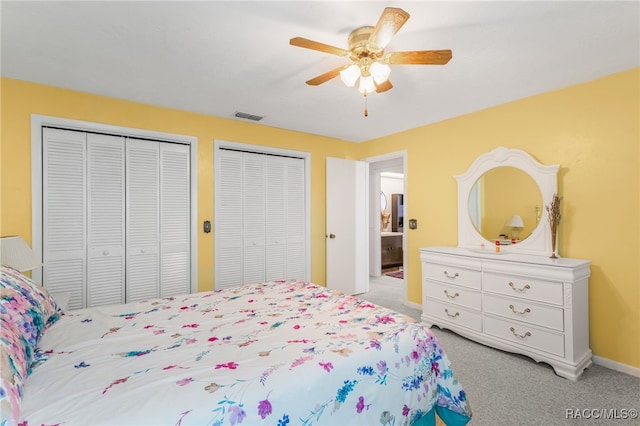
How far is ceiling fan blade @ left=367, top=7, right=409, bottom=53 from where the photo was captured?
1.43 metres

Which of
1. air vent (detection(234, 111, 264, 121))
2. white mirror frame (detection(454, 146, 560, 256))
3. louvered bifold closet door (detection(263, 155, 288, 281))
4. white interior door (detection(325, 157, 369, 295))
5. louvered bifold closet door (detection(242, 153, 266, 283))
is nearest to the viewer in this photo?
white mirror frame (detection(454, 146, 560, 256))

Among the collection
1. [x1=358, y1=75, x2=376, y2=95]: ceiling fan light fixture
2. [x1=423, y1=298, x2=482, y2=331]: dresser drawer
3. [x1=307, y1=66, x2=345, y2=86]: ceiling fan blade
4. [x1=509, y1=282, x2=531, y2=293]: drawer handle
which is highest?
[x1=307, y1=66, x2=345, y2=86]: ceiling fan blade

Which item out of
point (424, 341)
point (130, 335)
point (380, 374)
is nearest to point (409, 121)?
point (424, 341)

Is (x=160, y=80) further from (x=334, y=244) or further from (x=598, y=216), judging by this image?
(x=598, y=216)

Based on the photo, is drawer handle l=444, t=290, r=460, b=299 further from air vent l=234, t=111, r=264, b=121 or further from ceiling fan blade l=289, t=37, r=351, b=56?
air vent l=234, t=111, r=264, b=121

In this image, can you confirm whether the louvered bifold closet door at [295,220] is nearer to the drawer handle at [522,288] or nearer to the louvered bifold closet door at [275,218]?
the louvered bifold closet door at [275,218]

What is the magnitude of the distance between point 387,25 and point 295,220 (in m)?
3.00

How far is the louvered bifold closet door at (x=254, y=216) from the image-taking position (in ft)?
12.6

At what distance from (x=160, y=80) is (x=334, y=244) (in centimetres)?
301

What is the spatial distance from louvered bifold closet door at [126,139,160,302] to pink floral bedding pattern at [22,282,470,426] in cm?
125

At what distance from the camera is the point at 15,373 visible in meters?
1.03

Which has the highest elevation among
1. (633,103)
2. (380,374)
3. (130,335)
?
(633,103)

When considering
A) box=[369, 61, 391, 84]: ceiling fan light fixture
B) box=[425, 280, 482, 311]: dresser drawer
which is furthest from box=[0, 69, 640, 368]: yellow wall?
box=[369, 61, 391, 84]: ceiling fan light fixture

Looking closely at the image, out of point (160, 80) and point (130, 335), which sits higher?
point (160, 80)
